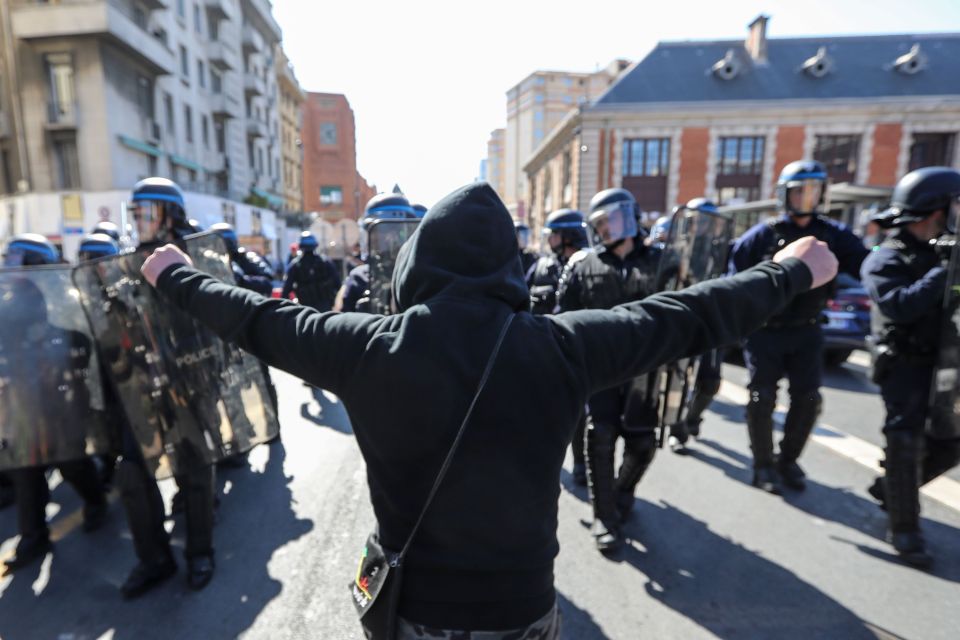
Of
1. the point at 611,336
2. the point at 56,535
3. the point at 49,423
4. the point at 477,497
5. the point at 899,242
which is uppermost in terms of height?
the point at 899,242

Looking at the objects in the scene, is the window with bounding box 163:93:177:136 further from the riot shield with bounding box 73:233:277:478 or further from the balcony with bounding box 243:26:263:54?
the riot shield with bounding box 73:233:277:478

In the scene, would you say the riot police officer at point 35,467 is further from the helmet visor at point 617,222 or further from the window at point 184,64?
the window at point 184,64

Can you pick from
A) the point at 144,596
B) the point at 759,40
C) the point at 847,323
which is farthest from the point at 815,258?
the point at 759,40

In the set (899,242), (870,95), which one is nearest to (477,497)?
(899,242)

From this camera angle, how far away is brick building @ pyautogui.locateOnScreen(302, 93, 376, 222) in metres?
52.8

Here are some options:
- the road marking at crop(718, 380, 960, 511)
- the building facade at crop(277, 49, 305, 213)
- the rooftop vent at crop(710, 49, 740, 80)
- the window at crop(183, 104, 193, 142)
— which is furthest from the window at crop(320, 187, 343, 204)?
the road marking at crop(718, 380, 960, 511)

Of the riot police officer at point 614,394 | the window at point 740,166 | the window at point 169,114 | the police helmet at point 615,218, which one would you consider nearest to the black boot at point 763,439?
the riot police officer at point 614,394

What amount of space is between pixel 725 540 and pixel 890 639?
3.04ft

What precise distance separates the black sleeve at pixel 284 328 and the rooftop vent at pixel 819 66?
38114mm

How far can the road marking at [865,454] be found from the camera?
3684 millimetres

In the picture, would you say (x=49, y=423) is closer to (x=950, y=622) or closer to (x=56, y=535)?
(x=56, y=535)

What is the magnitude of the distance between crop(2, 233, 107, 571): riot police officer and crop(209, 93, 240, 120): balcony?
27.8 meters

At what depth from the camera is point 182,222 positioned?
3.36 m

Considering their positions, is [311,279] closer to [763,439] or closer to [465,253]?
[763,439]
